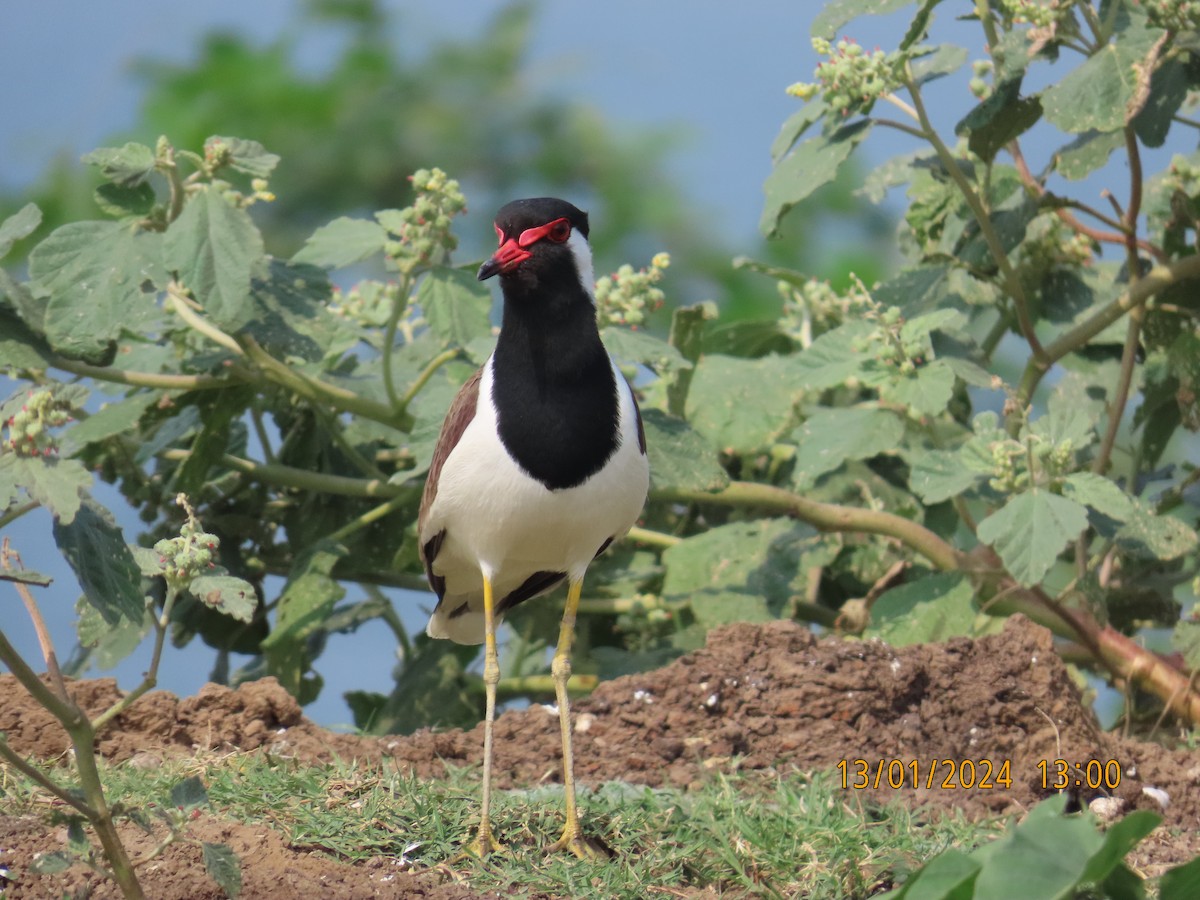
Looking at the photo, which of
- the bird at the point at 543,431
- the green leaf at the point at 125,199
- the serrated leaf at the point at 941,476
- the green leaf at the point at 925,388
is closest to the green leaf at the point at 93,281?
the green leaf at the point at 125,199

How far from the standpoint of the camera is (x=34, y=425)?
2924 mm

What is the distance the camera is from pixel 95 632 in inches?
153

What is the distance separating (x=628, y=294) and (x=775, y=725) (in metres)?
1.77

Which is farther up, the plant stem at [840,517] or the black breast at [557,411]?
the black breast at [557,411]

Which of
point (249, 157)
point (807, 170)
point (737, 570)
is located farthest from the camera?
point (737, 570)

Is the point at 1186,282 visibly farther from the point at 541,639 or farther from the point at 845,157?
the point at 541,639

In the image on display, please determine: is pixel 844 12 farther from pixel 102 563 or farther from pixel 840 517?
pixel 102 563

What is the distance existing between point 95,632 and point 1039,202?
3755 millimetres

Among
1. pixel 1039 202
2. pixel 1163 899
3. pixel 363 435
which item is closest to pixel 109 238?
pixel 363 435

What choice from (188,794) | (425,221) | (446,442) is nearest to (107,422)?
A: (425,221)

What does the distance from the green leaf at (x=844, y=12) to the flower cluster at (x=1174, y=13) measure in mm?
904

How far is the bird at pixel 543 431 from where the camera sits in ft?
13.9

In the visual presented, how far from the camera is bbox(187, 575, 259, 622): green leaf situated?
3176mm

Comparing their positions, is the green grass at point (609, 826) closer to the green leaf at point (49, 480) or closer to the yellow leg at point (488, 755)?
the yellow leg at point (488, 755)
